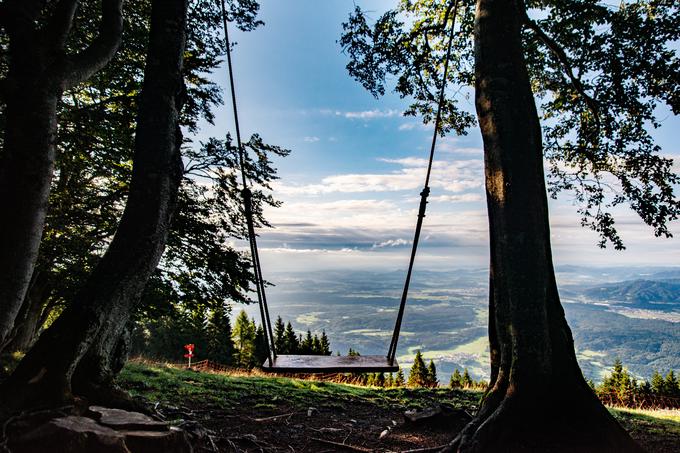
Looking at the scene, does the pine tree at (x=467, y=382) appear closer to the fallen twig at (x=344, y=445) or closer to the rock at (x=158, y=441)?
the fallen twig at (x=344, y=445)

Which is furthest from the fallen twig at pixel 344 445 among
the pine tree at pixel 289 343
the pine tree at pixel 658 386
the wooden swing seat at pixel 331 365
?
the pine tree at pixel 658 386

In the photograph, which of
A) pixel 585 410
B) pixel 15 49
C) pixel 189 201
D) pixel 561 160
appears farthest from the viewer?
pixel 189 201

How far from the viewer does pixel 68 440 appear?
7.34ft

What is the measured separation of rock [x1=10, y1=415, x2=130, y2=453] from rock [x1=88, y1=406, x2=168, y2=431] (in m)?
0.16

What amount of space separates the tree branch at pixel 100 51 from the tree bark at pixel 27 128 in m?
0.01

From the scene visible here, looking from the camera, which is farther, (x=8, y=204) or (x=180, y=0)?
(x=180, y=0)

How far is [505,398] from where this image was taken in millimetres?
2908

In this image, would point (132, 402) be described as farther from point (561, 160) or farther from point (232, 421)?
point (561, 160)

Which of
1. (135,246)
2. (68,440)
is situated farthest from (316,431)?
(135,246)

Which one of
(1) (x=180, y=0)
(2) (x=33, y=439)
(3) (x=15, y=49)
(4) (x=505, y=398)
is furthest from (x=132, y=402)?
(1) (x=180, y=0)

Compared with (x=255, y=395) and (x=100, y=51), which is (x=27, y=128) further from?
(x=255, y=395)

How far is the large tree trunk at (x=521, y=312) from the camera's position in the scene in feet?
9.04

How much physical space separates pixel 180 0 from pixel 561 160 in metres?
7.03

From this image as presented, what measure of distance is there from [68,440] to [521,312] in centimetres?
339
